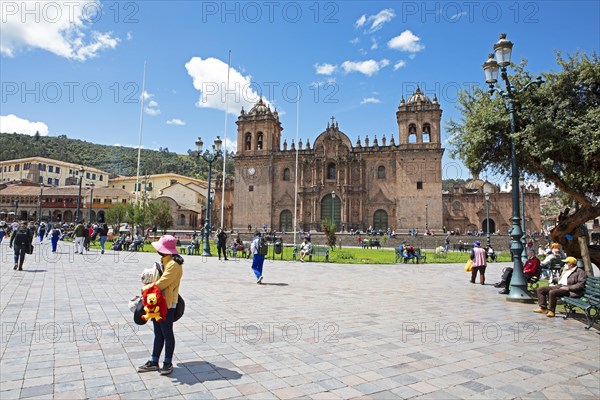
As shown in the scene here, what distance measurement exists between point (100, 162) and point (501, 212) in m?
99.7

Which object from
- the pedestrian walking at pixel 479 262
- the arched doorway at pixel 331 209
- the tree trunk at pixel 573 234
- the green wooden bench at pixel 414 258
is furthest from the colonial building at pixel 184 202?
the tree trunk at pixel 573 234

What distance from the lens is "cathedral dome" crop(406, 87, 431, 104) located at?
43672mm

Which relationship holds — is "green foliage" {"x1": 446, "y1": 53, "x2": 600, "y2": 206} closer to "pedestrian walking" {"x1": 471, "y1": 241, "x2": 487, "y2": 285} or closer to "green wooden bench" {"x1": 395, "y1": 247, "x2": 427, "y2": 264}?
"pedestrian walking" {"x1": 471, "y1": 241, "x2": 487, "y2": 285}

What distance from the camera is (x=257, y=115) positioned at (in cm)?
4831

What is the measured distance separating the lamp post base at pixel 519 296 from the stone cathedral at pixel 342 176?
33.1 metres

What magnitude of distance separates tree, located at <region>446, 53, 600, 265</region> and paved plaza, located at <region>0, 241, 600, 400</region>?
3624 millimetres

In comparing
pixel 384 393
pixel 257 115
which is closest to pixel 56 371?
pixel 384 393

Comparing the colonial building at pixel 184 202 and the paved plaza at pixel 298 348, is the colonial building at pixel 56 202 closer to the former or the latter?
the colonial building at pixel 184 202

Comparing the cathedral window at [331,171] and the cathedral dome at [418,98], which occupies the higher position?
the cathedral dome at [418,98]

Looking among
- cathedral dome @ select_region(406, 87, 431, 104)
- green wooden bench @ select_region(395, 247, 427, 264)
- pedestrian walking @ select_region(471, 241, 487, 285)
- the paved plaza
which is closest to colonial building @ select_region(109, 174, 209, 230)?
cathedral dome @ select_region(406, 87, 431, 104)

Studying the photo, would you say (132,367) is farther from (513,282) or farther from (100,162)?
(100,162)

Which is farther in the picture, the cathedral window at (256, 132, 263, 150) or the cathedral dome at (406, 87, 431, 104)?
the cathedral window at (256, 132, 263, 150)

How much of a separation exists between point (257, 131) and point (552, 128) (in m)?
41.6

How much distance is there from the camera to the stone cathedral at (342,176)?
42.4m
